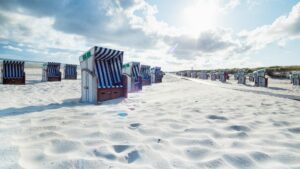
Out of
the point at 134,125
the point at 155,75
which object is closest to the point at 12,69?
the point at 155,75

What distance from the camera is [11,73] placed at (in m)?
11.8

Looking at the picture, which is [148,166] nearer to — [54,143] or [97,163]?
[97,163]

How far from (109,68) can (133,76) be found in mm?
4418

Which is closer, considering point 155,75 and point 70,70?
point 70,70

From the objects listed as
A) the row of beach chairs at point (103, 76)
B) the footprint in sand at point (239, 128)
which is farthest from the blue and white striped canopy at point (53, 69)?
the footprint in sand at point (239, 128)

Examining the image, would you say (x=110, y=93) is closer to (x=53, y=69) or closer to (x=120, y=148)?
(x=120, y=148)

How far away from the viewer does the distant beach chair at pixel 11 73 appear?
1152cm

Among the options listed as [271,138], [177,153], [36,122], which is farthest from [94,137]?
[271,138]

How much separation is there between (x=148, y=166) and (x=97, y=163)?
1.64ft

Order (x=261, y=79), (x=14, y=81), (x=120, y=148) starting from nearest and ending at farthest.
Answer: (x=120, y=148)
(x=14, y=81)
(x=261, y=79)

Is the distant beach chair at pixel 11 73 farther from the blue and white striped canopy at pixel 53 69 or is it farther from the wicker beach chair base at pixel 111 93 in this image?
the wicker beach chair base at pixel 111 93

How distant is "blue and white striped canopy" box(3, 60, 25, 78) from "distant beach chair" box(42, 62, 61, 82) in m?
2.34

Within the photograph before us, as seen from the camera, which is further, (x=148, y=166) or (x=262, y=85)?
(x=262, y=85)

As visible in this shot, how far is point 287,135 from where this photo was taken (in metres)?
2.63
